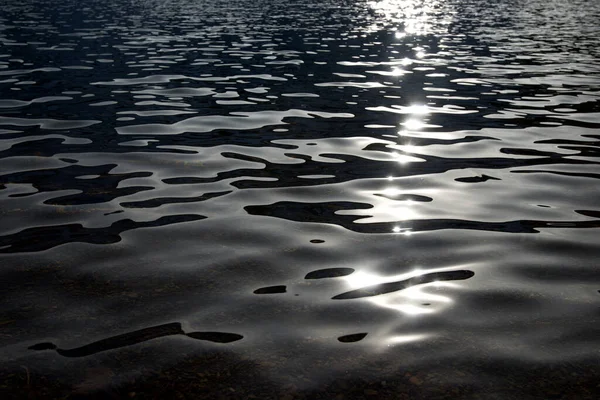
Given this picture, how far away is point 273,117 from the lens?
12.5m

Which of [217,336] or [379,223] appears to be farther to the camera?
[379,223]

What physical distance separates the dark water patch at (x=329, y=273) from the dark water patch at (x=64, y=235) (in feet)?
6.42

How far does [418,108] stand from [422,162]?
4893 mm

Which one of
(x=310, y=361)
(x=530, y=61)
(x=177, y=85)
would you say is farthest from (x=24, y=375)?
(x=530, y=61)

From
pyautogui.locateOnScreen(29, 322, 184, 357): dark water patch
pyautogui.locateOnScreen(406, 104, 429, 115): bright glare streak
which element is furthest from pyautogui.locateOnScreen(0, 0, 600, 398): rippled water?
pyautogui.locateOnScreen(406, 104, 429, 115): bright glare streak

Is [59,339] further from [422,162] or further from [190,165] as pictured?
[422,162]

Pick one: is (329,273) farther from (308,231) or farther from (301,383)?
(301,383)

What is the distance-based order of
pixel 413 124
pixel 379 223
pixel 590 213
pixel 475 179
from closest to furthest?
pixel 379 223, pixel 590 213, pixel 475 179, pixel 413 124

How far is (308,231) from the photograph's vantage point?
6332 millimetres

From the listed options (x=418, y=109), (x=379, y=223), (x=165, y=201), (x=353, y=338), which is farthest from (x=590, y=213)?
(x=418, y=109)

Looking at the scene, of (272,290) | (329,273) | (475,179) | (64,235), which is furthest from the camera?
(475,179)

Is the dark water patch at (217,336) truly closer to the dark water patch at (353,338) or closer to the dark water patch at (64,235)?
the dark water patch at (353,338)

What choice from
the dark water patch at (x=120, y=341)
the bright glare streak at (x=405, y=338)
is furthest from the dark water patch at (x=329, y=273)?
the dark water patch at (x=120, y=341)

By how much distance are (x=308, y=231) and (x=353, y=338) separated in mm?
2236
